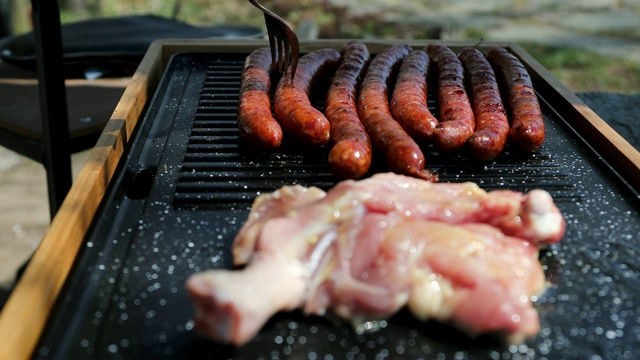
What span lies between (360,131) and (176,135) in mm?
892

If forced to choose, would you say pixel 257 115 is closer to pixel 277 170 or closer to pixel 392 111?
pixel 277 170

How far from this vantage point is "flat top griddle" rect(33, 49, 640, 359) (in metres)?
1.82

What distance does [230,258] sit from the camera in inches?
86.4

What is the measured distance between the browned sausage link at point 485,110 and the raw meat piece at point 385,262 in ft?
2.03

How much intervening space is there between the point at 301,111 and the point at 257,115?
19cm

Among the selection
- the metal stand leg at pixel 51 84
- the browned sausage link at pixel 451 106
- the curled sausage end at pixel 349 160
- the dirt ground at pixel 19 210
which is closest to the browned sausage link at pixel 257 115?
the curled sausage end at pixel 349 160

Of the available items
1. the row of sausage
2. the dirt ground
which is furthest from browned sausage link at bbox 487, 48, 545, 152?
the dirt ground

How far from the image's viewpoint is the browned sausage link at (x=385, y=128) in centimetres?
259

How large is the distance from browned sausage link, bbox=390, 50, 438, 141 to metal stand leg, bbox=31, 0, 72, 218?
1.78 m

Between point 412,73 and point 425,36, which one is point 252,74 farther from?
point 425,36

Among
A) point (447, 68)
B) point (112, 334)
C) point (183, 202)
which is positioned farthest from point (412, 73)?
point (112, 334)

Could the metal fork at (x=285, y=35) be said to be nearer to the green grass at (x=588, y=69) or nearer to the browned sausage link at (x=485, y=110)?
the browned sausage link at (x=485, y=110)

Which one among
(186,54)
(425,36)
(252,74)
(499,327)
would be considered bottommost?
(425,36)

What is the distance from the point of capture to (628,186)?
8.93ft
